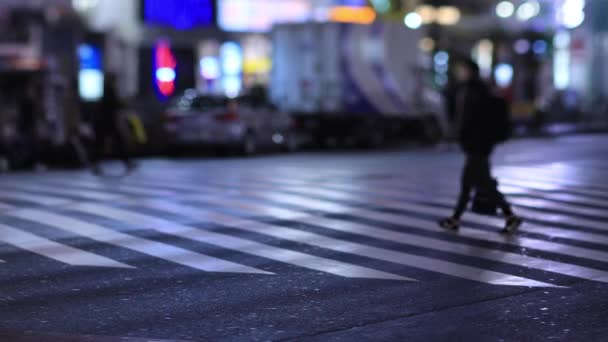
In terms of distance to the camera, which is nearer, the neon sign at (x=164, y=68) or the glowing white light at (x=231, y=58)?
the neon sign at (x=164, y=68)

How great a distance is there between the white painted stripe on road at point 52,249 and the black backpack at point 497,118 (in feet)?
13.1

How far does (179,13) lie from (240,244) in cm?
2824

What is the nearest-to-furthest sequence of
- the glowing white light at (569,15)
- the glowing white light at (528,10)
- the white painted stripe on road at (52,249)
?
1. the white painted stripe on road at (52,249)
2. the glowing white light at (569,15)
3. the glowing white light at (528,10)

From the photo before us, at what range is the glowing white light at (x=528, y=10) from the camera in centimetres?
5653

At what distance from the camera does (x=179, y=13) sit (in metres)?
38.1

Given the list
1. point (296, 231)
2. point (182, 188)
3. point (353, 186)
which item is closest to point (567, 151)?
point (353, 186)

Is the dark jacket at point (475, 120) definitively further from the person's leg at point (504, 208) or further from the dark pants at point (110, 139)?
the dark pants at point (110, 139)

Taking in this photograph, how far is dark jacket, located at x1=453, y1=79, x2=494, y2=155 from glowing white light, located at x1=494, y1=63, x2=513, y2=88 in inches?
1735

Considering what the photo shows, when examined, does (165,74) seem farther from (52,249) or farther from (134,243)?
(52,249)

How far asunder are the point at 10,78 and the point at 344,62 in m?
9.24

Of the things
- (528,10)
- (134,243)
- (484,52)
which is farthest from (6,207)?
(528,10)

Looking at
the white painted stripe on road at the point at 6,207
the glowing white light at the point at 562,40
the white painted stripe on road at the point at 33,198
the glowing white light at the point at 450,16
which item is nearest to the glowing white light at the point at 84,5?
the white painted stripe on road at the point at 33,198

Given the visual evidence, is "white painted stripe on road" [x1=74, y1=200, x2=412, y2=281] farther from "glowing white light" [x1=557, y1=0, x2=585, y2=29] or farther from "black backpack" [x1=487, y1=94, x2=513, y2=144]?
"glowing white light" [x1=557, y1=0, x2=585, y2=29]

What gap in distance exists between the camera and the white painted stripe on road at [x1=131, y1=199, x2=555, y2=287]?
8.88m
